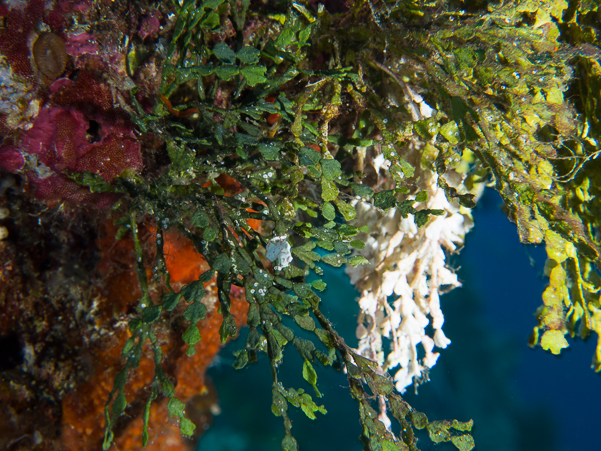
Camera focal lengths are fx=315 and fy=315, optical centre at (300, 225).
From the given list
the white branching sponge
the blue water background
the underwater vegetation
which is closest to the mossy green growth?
the underwater vegetation

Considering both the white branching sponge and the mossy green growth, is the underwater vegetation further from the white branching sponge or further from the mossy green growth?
the white branching sponge

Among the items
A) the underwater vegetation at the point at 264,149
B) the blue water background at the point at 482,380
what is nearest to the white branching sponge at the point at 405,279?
the underwater vegetation at the point at 264,149

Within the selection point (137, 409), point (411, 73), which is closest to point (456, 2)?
point (411, 73)

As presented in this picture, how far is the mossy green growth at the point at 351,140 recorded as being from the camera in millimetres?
1061

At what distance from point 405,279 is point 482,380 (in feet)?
4.74

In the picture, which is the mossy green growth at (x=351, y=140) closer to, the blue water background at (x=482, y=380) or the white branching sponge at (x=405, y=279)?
the white branching sponge at (x=405, y=279)

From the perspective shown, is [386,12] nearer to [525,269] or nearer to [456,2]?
[456,2]

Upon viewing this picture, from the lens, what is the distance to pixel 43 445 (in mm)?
1890

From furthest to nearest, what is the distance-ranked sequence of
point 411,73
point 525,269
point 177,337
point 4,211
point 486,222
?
point 525,269
point 486,222
point 177,337
point 4,211
point 411,73

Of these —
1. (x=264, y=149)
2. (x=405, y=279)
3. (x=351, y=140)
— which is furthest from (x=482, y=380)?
(x=264, y=149)

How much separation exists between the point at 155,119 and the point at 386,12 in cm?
99

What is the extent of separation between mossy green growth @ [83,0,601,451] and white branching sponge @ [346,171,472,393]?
57 cm

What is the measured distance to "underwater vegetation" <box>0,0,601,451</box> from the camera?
1.08 meters

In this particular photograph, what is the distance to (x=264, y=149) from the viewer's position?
1.08m
